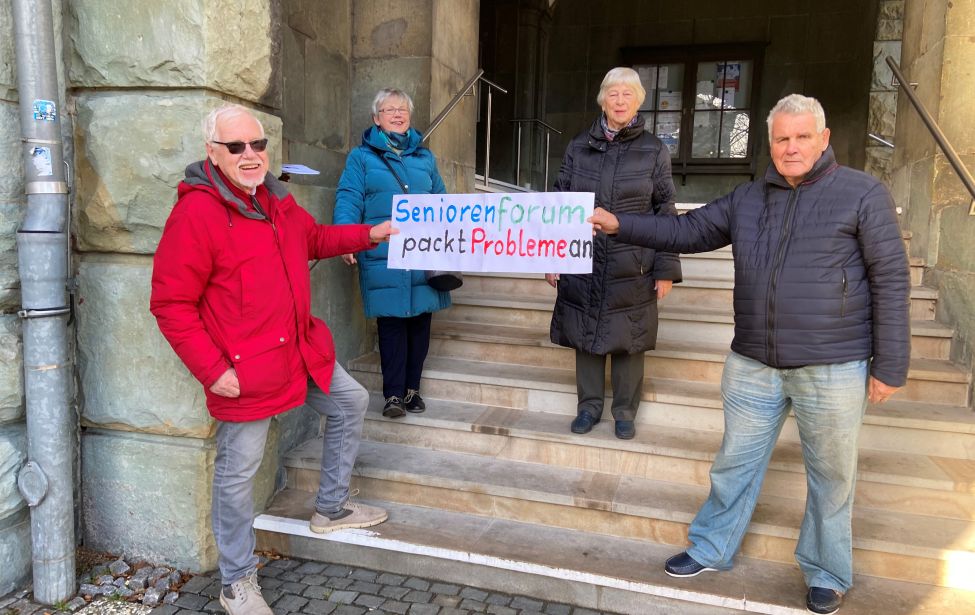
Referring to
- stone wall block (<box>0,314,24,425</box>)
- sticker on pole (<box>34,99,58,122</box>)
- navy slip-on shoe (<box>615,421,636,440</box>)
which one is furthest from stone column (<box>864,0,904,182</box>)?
stone wall block (<box>0,314,24,425</box>)

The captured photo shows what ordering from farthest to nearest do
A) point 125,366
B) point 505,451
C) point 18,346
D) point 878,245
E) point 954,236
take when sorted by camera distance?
point 954,236 → point 505,451 → point 125,366 → point 18,346 → point 878,245

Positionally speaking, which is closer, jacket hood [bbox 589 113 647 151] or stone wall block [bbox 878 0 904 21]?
jacket hood [bbox 589 113 647 151]

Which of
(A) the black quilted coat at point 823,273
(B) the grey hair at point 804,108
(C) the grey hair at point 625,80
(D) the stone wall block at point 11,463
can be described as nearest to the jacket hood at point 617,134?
(C) the grey hair at point 625,80

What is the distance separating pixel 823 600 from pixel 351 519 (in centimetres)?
195

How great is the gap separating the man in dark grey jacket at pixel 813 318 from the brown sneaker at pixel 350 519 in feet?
5.04

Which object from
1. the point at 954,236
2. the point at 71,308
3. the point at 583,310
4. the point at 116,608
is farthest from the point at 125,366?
the point at 954,236

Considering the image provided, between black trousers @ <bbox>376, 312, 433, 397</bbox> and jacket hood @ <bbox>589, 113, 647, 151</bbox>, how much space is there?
1298 millimetres

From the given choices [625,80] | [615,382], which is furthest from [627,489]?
[625,80]

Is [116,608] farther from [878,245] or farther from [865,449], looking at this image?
[865,449]

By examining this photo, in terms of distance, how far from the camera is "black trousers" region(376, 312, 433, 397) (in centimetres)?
369

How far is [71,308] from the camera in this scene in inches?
121

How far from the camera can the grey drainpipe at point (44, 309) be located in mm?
2682

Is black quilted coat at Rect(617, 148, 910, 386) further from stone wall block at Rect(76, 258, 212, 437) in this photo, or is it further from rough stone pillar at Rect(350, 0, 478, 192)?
rough stone pillar at Rect(350, 0, 478, 192)

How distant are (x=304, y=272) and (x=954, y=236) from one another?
3646 millimetres
